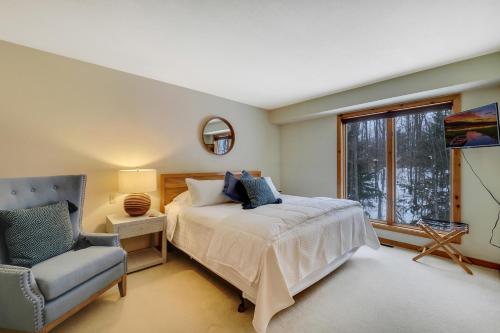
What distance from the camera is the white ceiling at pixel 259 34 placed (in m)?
1.71

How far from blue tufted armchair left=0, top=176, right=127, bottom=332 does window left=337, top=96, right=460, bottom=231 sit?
11.6 ft

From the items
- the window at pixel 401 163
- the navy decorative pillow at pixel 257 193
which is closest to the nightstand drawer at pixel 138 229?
the navy decorative pillow at pixel 257 193

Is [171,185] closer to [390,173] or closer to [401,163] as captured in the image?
[390,173]

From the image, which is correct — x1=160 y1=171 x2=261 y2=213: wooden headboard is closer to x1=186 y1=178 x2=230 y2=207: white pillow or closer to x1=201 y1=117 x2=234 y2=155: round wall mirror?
x1=186 y1=178 x2=230 y2=207: white pillow

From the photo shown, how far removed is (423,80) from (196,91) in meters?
3.08

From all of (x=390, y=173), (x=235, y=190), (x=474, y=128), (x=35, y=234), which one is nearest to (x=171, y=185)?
(x=235, y=190)

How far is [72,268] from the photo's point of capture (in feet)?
5.44

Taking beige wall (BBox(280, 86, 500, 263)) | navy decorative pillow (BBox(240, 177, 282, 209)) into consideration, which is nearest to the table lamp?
navy decorative pillow (BBox(240, 177, 282, 209))

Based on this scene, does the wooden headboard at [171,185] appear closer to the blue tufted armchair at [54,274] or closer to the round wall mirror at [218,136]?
the round wall mirror at [218,136]

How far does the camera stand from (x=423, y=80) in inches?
109

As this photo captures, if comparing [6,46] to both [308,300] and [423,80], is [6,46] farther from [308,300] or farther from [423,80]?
[423,80]

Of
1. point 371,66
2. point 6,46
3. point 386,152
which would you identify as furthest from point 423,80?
point 6,46

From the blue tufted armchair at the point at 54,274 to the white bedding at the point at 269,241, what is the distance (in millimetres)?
769

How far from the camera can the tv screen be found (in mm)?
2377
